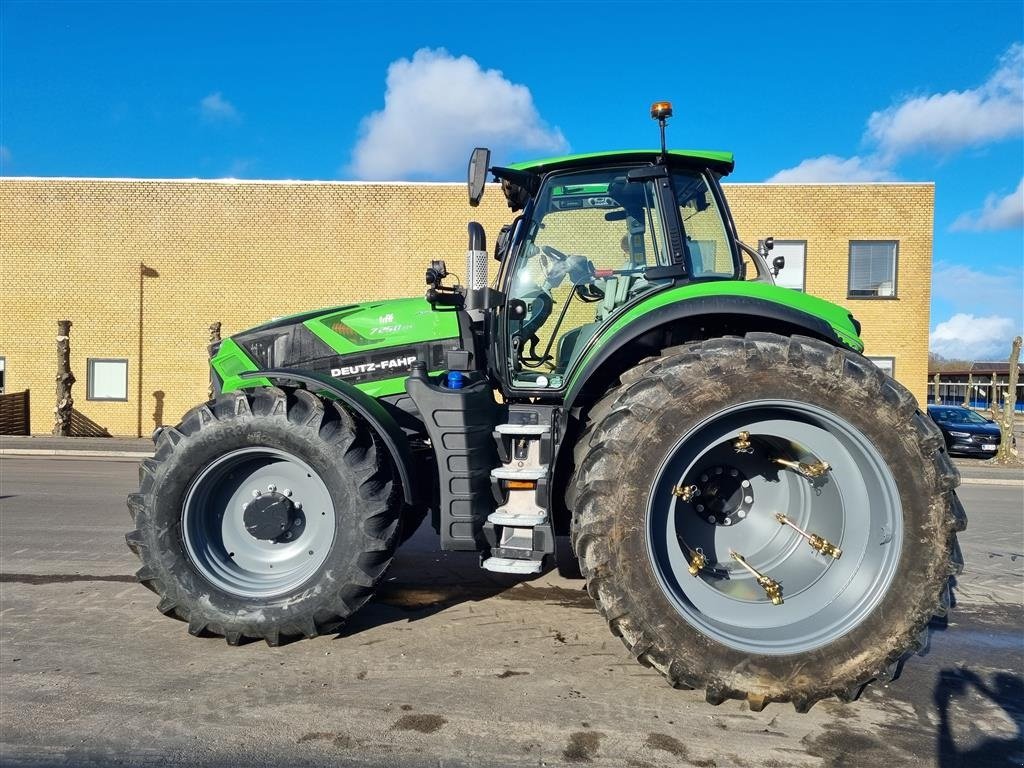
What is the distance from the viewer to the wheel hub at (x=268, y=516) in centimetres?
324

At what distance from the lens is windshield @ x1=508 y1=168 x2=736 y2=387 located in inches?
140

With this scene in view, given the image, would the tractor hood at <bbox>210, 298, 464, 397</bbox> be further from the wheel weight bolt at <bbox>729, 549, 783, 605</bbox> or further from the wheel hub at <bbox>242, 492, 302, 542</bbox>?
the wheel weight bolt at <bbox>729, 549, 783, 605</bbox>

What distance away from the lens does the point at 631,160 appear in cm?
348

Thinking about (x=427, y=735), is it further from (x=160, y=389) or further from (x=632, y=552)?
(x=160, y=389)

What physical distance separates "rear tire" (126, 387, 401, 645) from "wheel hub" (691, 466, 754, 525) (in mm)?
1481

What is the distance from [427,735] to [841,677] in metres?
1.63

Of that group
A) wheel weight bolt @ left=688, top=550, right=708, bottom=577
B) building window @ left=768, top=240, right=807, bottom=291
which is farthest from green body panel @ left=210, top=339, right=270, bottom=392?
building window @ left=768, top=240, right=807, bottom=291

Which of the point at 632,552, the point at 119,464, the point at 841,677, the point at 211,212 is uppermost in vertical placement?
the point at 211,212

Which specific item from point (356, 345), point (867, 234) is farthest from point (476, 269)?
point (867, 234)

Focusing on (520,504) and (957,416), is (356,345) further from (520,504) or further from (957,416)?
(957,416)

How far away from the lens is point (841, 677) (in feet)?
8.27

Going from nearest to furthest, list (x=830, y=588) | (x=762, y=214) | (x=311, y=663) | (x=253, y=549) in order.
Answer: (x=830, y=588) < (x=311, y=663) < (x=253, y=549) < (x=762, y=214)

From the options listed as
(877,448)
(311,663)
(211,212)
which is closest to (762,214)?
(211,212)

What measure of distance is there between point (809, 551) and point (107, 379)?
18.5 meters
